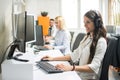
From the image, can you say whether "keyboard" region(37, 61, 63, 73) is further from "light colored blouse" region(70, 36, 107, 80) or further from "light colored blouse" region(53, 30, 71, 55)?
"light colored blouse" region(53, 30, 71, 55)

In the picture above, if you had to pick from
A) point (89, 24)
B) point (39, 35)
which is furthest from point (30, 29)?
point (89, 24)

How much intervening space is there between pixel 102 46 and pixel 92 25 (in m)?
0.24

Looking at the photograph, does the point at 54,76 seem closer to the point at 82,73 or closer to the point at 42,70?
the point at 42,70

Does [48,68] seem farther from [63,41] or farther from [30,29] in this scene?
[63,41]

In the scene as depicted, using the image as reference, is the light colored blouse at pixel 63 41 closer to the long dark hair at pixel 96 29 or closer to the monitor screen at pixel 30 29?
the monitor screen at pixel 30 29

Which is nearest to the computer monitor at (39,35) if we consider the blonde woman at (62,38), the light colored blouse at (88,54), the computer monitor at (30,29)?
the blonde woman at (62,38)

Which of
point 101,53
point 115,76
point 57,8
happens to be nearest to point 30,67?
point 101,53

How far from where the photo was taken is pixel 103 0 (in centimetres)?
707

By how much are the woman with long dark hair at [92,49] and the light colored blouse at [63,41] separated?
147 cm

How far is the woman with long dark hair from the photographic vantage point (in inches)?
71.9

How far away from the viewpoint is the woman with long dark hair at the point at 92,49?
1.83 metres

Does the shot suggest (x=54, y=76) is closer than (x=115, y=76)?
Yes

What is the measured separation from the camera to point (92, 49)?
1940 millimetres

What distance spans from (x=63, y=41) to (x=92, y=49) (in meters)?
1.79
